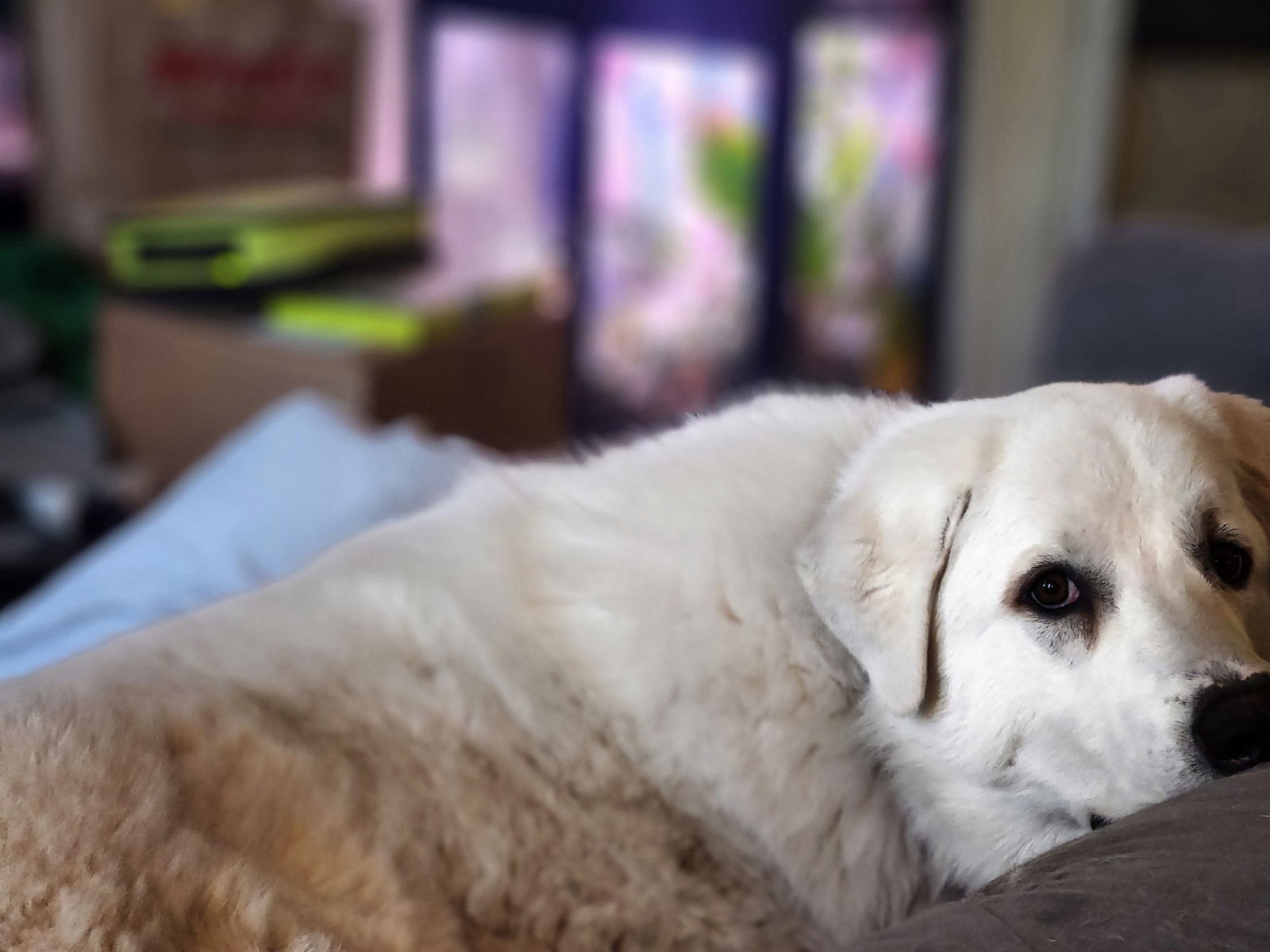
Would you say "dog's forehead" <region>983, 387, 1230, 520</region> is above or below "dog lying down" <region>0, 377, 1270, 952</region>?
above

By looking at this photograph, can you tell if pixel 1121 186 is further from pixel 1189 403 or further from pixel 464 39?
pixel 1189 403

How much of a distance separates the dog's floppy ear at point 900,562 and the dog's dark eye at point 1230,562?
167 mm

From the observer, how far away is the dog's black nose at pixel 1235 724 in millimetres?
718

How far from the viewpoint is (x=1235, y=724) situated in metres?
0.72

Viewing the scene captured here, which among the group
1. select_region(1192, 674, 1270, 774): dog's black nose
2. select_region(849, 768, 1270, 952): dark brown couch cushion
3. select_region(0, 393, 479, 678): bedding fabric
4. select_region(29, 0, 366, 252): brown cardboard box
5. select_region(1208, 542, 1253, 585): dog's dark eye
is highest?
select_region(29, 0, 366, 252): brown cardboard box

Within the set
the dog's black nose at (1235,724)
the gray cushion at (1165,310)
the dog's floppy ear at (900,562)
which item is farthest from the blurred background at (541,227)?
the dog's black nose at (1235,724)

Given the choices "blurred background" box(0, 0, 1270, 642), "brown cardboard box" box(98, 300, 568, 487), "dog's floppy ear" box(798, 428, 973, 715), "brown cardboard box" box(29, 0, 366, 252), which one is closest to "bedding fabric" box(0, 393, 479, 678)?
"blurred background" box(0, 0, 1270, 642)

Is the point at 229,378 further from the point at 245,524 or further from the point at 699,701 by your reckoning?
the point at 699,701

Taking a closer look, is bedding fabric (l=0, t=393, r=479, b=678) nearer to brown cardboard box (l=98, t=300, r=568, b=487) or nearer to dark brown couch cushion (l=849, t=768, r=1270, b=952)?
brown cardboard box (l=98, t=300, r=568, b=487)

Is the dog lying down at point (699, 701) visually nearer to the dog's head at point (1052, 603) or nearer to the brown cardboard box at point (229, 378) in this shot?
the dog's head at point (1052, 603)

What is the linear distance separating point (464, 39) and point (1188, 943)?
11.1ft

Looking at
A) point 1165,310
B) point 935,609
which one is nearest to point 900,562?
point 935,609

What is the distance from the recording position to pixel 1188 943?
565mm

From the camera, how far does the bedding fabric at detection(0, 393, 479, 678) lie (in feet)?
4.96
